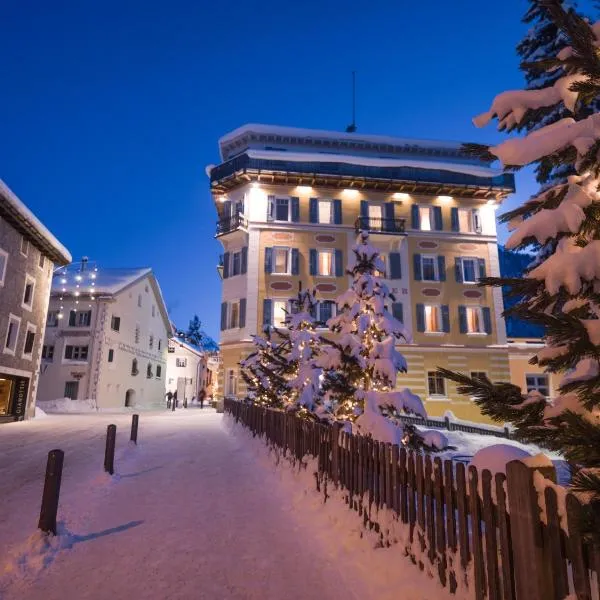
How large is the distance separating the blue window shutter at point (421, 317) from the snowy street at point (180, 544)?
2097cm

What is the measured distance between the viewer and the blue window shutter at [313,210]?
95.6ft

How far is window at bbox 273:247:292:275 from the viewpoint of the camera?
2816 cm

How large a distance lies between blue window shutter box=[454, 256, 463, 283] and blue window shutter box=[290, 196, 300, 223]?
11703 millimetres

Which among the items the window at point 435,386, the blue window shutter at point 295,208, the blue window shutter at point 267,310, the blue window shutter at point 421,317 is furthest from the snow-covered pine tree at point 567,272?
the blue window shutter at point 295,208

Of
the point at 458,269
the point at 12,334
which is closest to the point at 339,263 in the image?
the point at 458,269

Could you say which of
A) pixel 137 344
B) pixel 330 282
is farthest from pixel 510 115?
pixel 137 344

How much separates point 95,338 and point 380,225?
23028mm

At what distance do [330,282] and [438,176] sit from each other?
1129 centimetres

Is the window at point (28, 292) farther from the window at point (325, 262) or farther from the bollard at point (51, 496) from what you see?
the bollard at point (51, 496)

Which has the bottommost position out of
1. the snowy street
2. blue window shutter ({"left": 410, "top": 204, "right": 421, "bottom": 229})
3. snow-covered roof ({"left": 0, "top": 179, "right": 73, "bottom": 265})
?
the snowy street

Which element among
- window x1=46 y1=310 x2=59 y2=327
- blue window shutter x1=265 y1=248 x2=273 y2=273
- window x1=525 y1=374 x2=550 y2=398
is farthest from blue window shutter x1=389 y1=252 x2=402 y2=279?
window x1=46 y1=310 x2=59 y2=327

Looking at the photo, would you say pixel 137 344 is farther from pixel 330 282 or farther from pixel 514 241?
pixel 514 241

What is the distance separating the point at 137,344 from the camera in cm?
3781

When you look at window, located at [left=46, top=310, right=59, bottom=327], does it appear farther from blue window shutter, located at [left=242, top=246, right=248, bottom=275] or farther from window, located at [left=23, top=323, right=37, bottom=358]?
blue window shutter, located at [left=242, top=246, right=248, bottom=275]
